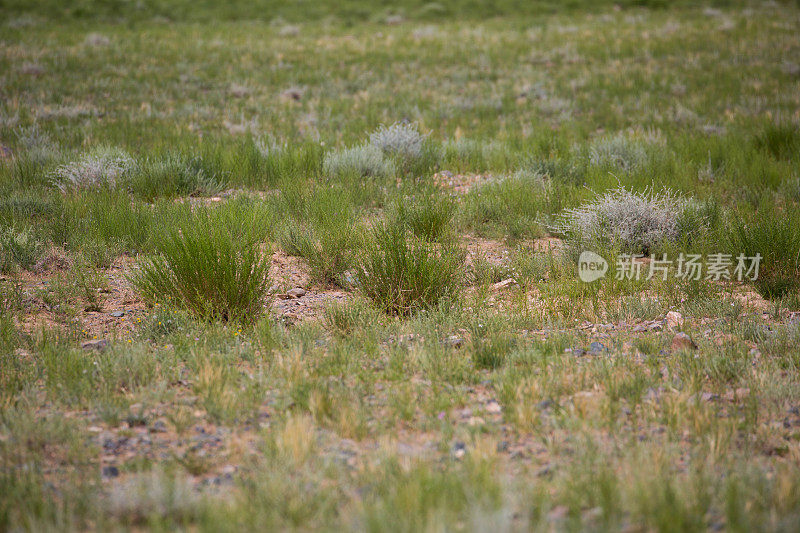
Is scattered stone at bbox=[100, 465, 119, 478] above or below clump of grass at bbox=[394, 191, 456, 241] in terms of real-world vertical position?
below

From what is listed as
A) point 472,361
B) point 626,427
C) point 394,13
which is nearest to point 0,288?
point 472,361

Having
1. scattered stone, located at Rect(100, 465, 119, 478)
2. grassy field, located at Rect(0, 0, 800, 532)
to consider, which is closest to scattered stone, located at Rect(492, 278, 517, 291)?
grassy field, located at Rect(0, 0, 800, 532)

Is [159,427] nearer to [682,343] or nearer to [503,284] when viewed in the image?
[503,284]

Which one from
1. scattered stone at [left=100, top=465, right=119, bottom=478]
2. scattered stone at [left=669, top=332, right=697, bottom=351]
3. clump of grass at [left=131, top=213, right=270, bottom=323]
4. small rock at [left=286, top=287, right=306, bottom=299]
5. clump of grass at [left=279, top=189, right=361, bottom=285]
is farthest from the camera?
clump of grass at [left=279, top=189, right=361, bottom=285]

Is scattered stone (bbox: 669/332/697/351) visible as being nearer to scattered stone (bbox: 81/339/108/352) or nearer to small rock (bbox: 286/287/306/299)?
small rock (bbox: 286/287/306/299)

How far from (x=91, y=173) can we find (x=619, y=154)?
714 centimetres

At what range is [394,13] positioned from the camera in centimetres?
2984

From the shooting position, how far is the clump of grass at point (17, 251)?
204 inches

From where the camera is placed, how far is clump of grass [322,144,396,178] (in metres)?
8.02

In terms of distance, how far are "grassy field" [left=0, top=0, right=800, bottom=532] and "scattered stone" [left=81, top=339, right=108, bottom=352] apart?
0.05 ft

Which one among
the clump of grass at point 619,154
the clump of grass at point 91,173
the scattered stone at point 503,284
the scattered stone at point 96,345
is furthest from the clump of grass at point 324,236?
the clump of grass at point 619,154

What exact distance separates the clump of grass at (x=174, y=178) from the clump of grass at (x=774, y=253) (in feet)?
19.4

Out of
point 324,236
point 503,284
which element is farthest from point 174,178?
point 503,284

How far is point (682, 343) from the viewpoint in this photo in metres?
3.85
